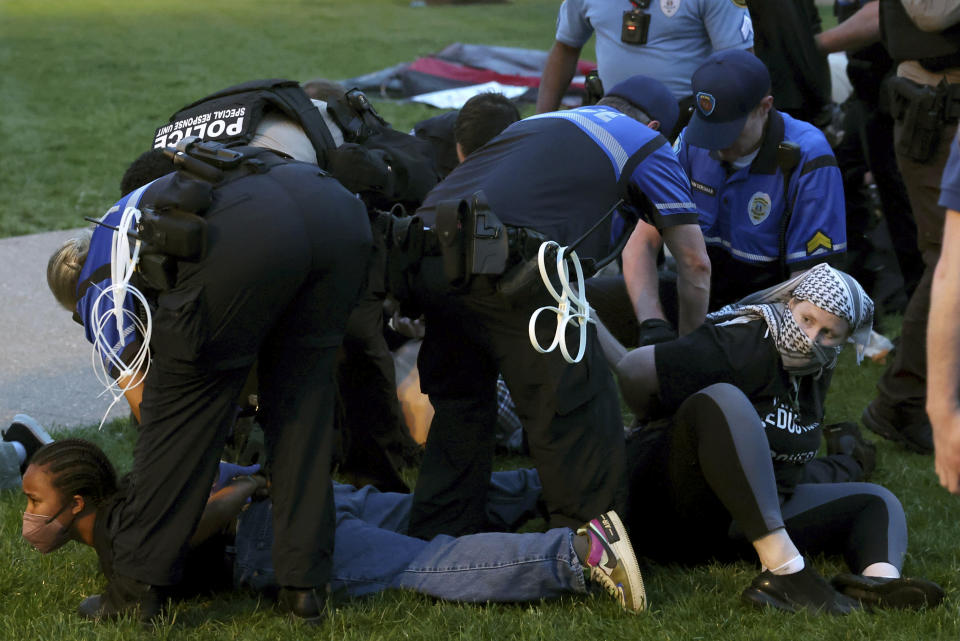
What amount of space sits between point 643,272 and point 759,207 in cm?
47

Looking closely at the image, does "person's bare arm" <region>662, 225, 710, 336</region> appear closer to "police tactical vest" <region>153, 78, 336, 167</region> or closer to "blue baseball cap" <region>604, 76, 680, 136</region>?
"blue baseball cap" <region>604, 76, 680, 136</region>

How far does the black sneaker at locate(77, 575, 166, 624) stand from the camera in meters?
3.00

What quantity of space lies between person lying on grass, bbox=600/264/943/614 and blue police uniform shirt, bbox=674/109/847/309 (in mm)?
920

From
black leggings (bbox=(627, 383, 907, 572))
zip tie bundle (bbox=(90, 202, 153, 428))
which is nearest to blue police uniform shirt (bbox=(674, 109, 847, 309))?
black leggings (bbox=(627, 383, 907, 572))

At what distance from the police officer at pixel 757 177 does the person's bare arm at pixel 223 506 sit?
76.5 inches

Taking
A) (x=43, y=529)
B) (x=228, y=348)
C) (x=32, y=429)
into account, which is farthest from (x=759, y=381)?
(x=32, y=429)

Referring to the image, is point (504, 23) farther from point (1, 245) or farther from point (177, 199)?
point (177, 199)

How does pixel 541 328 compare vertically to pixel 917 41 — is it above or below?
below

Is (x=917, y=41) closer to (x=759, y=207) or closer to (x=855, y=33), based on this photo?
(x=759, y=207)

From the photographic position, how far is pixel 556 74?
5.72 m

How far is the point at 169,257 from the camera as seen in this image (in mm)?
2805

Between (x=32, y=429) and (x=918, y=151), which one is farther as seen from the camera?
(x=918, y=151)

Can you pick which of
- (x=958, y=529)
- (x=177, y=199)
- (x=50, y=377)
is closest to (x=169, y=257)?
(x=177, y=199)

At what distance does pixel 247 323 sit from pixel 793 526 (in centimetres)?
155
